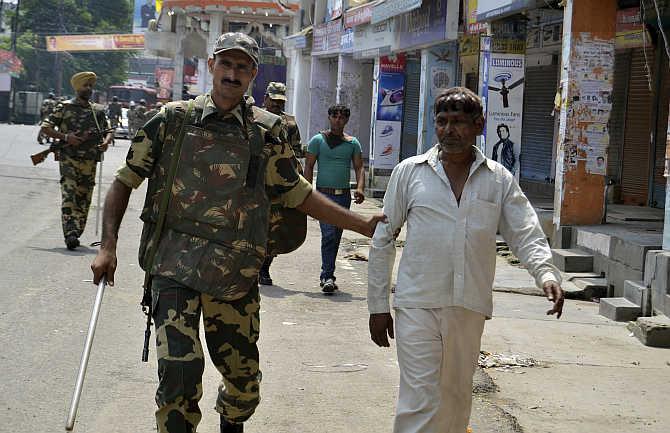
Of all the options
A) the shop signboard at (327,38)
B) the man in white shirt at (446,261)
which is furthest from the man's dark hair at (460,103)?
the shop signboard at (327,38)

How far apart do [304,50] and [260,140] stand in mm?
29873

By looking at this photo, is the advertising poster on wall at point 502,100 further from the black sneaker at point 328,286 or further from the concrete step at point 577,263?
the black sneaker at point 328,286

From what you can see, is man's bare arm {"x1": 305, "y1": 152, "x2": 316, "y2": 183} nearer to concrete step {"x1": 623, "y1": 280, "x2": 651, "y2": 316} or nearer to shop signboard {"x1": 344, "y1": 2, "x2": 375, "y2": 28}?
concrete step {"x1": 623, "y1": 280, "x2": 651, "y2": 316}

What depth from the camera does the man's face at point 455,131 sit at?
4438mm

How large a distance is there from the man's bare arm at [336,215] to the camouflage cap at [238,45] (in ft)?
2.30

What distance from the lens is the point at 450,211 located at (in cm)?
438

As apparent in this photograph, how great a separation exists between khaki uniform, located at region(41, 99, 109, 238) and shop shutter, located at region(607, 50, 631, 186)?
7.85 meters

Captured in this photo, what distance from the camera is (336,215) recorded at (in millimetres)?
4754

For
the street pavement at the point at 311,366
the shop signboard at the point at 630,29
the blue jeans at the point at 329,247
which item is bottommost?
the street pavement at the point at 311,366

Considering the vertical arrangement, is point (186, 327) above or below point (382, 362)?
above

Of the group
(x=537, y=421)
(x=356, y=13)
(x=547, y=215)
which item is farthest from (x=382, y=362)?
(x=356, y=13)

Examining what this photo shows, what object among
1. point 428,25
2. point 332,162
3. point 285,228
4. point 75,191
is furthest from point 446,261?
point 428,25

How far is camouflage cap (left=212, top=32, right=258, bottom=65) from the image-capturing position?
14.7 feet

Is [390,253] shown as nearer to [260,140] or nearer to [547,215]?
[260,140]
